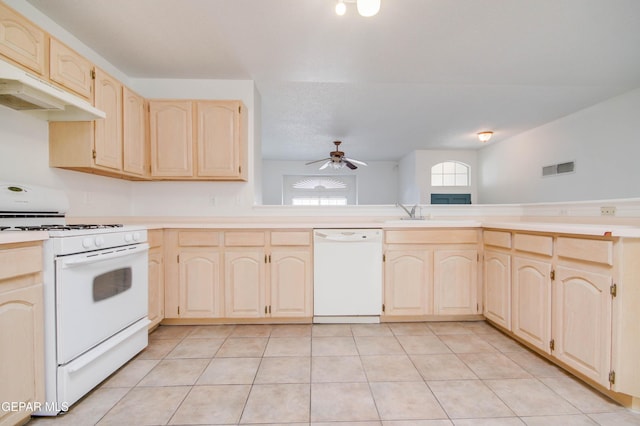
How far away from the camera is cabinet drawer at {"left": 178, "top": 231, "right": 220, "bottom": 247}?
245cm

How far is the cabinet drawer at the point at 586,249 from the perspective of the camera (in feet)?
4.74

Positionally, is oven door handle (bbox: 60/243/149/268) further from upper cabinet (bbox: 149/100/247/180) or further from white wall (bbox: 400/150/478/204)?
white wall (bbox: 400/150/478/204)

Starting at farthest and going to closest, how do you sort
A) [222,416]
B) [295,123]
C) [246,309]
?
[295,123] → [246,309] → [222,416]

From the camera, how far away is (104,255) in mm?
1618

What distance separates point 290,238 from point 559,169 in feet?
14.2

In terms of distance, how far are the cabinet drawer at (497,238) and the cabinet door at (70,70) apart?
3.25 m

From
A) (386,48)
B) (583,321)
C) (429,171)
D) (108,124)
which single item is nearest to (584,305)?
(583,321)

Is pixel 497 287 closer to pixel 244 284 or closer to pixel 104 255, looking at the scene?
pixel 244 284

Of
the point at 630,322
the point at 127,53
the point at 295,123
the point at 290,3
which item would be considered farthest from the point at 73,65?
the point at 630,322

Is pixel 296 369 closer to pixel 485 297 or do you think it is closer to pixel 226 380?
pixel 226 380

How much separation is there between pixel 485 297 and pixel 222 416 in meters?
2.25

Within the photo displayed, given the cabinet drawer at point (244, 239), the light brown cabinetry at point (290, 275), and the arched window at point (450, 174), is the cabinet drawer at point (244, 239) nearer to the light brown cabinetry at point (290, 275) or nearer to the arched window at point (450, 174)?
the light brown cabinetry at point (290, 275)

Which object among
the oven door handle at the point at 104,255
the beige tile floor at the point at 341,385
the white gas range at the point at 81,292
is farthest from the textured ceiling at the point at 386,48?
the beige tile floor at the point at 341,385

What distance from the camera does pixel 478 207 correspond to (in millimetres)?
3061
